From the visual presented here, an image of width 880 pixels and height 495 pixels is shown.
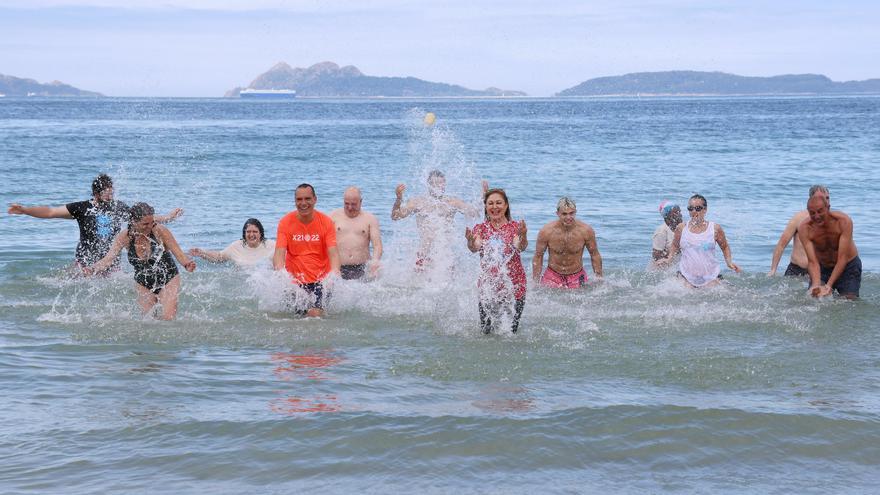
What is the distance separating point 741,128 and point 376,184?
37.8 metres

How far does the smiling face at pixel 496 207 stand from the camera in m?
8.52

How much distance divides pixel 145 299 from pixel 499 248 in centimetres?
367

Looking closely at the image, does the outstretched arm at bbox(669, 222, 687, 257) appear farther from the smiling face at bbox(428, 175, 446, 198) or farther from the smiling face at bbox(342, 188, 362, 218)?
the smiling face at bbox(342, 188, 362, 218)

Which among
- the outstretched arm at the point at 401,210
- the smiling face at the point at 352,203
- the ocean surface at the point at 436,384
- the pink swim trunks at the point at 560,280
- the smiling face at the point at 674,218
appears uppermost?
the smiling face at the point at 352,203

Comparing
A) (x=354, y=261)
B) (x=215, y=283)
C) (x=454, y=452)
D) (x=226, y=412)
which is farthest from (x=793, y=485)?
(x=215, y=283)

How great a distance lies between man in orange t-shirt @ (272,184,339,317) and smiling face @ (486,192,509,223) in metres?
1.88

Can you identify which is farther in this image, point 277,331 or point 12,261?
point 12,261

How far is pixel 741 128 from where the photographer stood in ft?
193

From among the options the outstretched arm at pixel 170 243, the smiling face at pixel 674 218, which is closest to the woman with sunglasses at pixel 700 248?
the smiling face at pixel 674 218

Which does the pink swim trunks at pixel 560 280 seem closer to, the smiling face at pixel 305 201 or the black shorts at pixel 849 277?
the black shorts at pixel 849 277

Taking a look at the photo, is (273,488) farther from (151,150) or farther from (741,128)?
(741,128)

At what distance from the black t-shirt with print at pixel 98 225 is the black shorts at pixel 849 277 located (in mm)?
8039

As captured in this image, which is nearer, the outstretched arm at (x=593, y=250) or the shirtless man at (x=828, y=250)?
the shirtless man at (x=828, y=250)

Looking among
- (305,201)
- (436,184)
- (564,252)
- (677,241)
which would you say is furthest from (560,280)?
(305,201)
